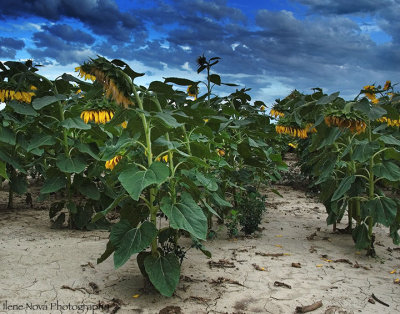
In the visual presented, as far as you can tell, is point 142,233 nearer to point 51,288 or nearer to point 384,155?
point 51,288

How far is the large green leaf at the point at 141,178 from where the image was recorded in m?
2.21

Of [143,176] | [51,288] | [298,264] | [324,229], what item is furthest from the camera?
[324,229]

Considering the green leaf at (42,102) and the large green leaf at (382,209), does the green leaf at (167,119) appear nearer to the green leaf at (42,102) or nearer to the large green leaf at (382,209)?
the green leaf at (42,102)

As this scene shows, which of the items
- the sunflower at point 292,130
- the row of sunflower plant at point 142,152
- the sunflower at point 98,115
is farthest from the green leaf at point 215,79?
the sunflower at point 292,130

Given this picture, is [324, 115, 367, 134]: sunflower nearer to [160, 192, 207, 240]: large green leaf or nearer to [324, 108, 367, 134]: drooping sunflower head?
[324, 108, 367, 134]: drooping sunflower head

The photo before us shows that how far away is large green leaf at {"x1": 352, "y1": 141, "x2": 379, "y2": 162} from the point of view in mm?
3430

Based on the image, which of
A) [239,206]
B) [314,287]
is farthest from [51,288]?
[239,206]

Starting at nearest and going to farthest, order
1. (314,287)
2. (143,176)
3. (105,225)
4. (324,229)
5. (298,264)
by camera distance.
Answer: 1. (143,176)
2. (314,287)
3. (298,264)
4. (105,225)
5. (324,229)

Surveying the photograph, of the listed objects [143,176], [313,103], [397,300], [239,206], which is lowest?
[397,300]

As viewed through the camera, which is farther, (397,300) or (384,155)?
(384,155)

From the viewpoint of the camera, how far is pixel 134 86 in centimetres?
262

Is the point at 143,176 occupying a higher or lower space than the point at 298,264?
higher

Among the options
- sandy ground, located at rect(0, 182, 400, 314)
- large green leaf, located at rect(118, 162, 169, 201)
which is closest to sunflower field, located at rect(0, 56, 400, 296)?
large green leaf, located at rect(118, 162, 169, 201)

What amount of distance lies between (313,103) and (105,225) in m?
2.48
